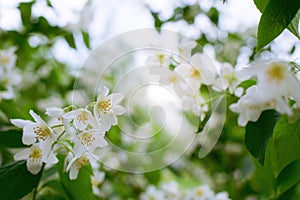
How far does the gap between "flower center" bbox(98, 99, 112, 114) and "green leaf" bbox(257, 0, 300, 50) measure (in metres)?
0.23

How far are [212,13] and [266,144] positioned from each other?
71 cm

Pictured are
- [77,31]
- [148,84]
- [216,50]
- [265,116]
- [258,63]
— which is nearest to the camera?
[258,63]

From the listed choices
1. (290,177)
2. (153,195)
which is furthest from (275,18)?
(153,195)

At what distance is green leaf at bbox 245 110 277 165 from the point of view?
0.69 metres

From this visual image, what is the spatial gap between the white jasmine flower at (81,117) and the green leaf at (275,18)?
258 millimetres

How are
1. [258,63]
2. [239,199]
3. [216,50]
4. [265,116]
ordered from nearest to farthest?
[258,63] → [265,116] → [239,199] → [216,50]

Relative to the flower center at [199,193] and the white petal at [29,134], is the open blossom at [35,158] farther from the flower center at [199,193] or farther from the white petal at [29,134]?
the flower center at [199,193]

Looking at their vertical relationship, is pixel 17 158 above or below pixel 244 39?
above

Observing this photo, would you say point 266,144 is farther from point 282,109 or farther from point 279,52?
point 279,52

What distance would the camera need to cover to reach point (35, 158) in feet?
2.37

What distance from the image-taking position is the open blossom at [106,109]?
67cm

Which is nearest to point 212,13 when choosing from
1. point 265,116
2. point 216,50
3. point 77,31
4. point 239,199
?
point 216,50

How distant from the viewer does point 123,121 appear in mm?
1158

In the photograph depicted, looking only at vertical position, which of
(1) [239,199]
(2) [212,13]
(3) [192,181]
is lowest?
(3) [192,181]
